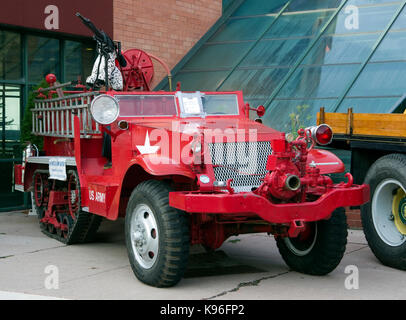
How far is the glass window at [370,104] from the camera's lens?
406 inches

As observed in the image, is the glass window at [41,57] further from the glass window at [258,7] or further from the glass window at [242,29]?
the glass window at [258,7]

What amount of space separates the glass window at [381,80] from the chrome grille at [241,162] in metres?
5.04

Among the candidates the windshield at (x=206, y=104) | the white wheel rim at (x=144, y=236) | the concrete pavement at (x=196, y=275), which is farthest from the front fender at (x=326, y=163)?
the white wheel rim at (x=144, y=236)

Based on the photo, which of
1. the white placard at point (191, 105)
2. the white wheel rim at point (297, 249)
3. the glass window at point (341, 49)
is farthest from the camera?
the glass window at point (341, 49)

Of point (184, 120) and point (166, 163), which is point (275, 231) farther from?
point (184, 120)

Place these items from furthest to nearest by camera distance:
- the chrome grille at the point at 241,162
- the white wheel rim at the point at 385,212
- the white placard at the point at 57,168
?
1. the white placard at the point at 57,168
2. the white wheel rim at the point at 385,212
3. the chrome grille at the point at 241,162

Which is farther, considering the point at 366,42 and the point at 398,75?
the point at 366,42

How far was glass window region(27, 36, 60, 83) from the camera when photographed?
11.6m

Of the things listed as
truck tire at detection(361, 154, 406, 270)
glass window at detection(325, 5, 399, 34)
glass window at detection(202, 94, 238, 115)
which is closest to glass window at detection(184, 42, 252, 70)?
glass window at detection(325, 5, 399, 34)

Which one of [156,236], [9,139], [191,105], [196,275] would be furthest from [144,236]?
[9,139]

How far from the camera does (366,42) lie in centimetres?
1207

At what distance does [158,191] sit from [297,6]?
971cm

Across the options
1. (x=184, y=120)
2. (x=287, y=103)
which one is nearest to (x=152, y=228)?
(x=184, y=120)

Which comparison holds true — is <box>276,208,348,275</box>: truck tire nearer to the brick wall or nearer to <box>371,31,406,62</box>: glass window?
<box>371,31,406,62</box>: glass window
